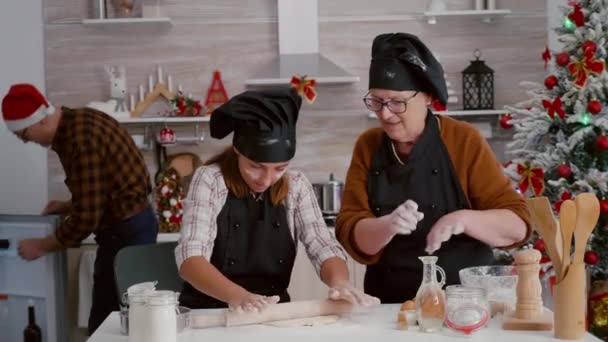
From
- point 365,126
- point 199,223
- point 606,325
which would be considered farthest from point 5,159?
point 606,325

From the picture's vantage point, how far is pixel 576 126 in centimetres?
420

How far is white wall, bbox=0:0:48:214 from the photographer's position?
16.9 ft

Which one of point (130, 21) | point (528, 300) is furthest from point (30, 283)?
point (528, 300)

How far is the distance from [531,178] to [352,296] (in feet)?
7.10

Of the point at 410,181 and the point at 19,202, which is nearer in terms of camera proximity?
the point at 410,181

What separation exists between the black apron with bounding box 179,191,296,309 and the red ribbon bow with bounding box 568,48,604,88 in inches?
77.6

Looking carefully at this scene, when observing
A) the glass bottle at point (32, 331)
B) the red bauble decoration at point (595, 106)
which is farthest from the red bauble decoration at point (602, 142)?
the glass bottle at point (32, 331)

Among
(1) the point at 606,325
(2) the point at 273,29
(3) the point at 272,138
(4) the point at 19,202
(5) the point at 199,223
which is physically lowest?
(1) the point at 606,325

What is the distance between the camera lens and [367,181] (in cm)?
270

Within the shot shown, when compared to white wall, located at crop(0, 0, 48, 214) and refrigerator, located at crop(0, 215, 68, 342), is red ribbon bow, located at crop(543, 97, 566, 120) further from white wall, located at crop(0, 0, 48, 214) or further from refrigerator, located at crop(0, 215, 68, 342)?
white wall, located at crop(0, 0, 48, 214)

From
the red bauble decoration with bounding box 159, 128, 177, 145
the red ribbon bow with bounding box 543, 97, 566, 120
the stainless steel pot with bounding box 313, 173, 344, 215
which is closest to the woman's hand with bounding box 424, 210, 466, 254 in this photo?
the red ribbon bow with bounding box 543, 97, 566, 120

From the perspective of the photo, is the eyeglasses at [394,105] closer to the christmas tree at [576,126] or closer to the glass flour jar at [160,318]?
the glass flour jar at [160,318]

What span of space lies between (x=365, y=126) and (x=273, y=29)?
2.46ft

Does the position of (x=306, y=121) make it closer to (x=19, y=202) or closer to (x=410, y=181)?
(x=19, y=202)
